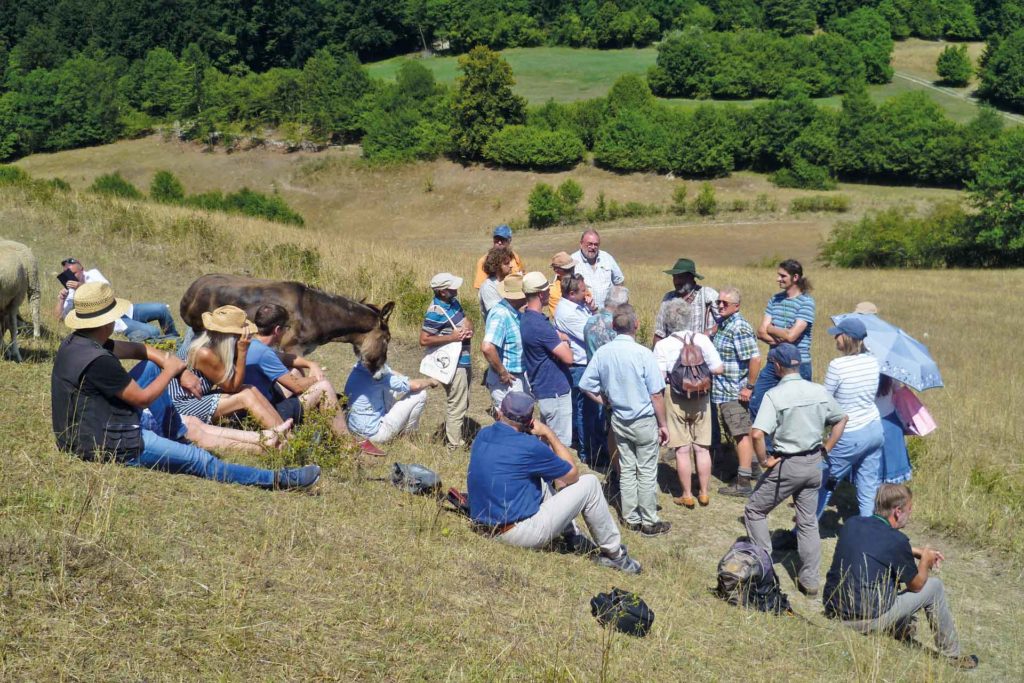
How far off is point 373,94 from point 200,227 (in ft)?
202

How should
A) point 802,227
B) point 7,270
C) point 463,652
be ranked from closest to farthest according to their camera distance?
1. point 463,652
2. point 7,270
3. point 802,227

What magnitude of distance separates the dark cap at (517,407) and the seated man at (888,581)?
2.31 m

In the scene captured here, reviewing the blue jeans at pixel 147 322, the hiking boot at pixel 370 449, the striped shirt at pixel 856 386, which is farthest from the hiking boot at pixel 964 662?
the blue jeans at pixel 147 322

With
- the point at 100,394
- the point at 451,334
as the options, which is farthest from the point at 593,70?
the point at 100,394

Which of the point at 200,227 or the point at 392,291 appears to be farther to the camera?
the point at 200,227

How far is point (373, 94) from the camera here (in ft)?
250

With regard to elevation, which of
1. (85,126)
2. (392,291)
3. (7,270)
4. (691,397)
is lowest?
(85,126)

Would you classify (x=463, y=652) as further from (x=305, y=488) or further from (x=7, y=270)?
(x=7, y=270)

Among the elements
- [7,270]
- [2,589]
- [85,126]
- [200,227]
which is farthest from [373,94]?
[2,589]

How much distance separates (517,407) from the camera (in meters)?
6.34

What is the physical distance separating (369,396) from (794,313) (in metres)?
4.12

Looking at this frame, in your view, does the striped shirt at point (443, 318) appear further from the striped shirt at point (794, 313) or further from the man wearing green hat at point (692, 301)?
the striped shirt at point (794, 313)

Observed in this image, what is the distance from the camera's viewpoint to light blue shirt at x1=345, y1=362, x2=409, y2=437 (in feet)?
27.5

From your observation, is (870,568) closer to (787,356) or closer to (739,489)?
(787,356)
